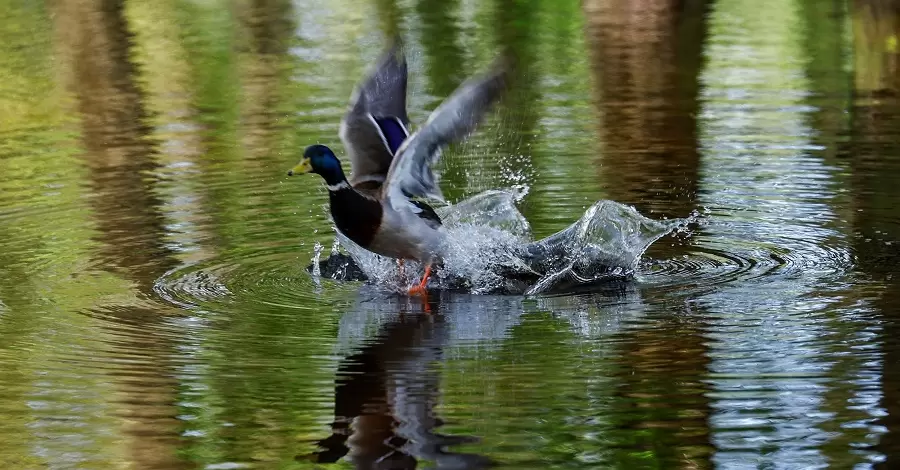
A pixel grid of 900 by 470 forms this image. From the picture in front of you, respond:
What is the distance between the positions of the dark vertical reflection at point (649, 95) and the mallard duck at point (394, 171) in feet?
7.03

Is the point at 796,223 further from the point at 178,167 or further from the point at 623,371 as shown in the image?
the point at 178,167

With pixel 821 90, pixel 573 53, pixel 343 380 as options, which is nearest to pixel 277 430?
pixel 343 380

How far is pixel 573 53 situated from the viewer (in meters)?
21.1

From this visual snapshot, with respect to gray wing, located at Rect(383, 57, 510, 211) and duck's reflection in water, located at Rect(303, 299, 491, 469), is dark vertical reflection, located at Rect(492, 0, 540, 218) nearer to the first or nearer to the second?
gray wing, located at Rect(383, 57, 510, 211)

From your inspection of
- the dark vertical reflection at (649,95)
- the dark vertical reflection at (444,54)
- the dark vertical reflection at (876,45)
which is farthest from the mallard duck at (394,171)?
the dark vertical reflection at (876,45)

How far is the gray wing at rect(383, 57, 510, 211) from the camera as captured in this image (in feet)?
29.5

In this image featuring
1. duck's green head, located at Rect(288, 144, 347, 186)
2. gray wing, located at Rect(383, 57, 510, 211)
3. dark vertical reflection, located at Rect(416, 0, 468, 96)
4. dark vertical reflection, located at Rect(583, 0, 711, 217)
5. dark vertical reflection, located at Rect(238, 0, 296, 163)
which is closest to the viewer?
gray wing, located at Rect(383, 57, 510, 211)

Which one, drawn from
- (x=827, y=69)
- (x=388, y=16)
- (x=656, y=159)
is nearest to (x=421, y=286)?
(x=656, y=159)

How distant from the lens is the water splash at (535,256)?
980 cm

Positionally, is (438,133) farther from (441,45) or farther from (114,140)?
(441,45)

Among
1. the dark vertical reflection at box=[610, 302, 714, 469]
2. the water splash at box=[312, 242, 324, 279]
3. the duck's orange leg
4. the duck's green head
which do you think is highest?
the duck's green head

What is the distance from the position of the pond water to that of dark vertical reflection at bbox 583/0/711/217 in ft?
0.21

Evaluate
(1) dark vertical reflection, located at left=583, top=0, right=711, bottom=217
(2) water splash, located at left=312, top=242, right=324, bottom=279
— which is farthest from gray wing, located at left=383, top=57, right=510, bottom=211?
(1) dark vertical reflection, located at left=583, top=0, right=711, bottom=217

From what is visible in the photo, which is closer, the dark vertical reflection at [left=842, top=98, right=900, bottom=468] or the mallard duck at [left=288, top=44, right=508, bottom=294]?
the dark vertical reflection at [left=842, top=98, right=900, bottom=468]
